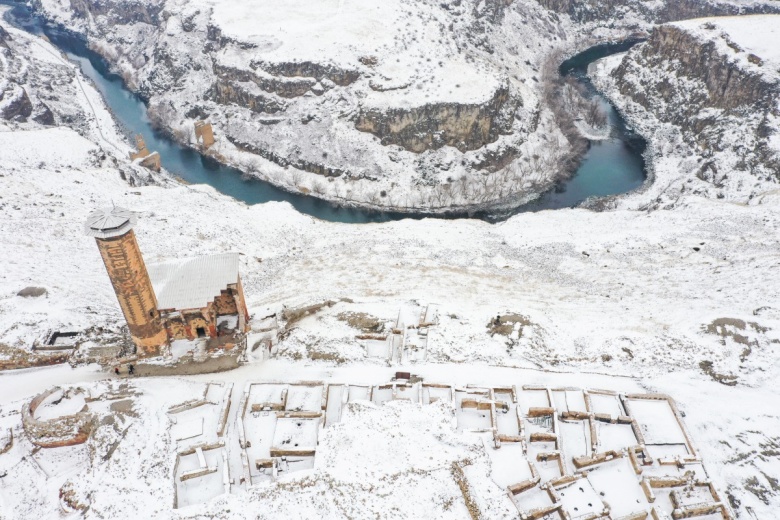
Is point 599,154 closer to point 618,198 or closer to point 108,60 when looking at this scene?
point 618,198

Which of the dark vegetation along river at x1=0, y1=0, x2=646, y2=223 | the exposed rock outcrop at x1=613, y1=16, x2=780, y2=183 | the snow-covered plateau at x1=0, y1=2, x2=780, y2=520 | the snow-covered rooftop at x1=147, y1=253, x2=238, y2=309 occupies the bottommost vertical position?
the dark vegetation along river at x1=0, y1=0, x2=646, y2=223

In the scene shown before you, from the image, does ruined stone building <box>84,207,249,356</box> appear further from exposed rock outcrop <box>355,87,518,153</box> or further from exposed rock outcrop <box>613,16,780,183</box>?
exposed rock outcrop <box>613,16,780,183</box>

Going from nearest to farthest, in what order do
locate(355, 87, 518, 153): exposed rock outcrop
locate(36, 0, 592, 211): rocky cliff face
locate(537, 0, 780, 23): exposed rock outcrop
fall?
locate(36, 0, 592, 211): rocky cliff face < locate(355, 87, 518, 153): exposed rock outcrop < locate(537, 0, 780, 23): exposed rock outcrop

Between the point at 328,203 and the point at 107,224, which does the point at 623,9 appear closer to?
the point at 328,203

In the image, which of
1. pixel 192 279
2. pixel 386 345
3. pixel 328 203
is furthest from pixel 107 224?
pixel 328 203

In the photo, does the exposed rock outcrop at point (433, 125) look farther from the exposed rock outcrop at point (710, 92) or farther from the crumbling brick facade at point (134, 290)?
the crumbling brick facade at point (134, 290)

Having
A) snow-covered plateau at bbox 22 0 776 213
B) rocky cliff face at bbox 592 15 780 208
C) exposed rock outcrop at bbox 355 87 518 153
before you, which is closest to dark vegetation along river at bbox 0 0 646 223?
snow-covered plateau at bbox 22 0 776 213
